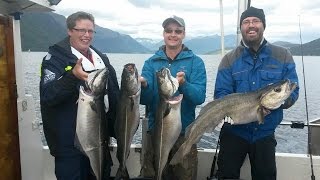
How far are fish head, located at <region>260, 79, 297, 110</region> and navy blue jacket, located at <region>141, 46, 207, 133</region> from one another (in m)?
0.77

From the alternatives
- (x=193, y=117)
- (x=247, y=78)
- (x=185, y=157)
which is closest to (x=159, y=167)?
(x=185, y=157)

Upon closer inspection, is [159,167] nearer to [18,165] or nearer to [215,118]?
[215,118]

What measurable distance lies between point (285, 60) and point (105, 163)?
2742 millimetres

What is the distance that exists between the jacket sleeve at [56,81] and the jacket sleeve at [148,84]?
1.04 meters

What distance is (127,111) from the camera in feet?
14.8

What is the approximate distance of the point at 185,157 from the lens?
5.07 m

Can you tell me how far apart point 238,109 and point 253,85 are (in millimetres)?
476

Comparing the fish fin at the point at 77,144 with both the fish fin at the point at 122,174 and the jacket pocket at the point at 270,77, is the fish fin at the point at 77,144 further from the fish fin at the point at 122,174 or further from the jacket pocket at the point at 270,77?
the jacket pocket at the point at 270,77

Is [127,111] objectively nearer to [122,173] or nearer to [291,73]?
[122,173]

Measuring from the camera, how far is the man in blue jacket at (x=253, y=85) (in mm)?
5113

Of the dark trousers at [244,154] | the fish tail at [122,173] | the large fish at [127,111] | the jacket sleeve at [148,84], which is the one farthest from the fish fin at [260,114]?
the fish tail at [122,173]

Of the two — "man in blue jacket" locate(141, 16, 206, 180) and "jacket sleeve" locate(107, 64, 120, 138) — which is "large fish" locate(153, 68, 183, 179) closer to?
"man in blue jacket" locate(141, 16, 206, 180)

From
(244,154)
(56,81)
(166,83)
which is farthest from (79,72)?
(244,154)

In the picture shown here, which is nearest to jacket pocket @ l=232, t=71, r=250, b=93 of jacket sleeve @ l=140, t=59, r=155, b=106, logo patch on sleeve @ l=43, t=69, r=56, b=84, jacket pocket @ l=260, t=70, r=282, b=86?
jacket pocket @ l=260, t=70, r=282, b=86
